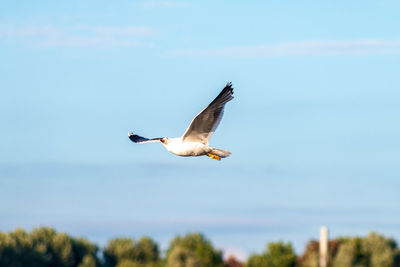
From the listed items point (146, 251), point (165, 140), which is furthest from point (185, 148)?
point (146, 251)

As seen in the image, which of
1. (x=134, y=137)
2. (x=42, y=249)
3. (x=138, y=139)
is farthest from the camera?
(x=42, y=249)

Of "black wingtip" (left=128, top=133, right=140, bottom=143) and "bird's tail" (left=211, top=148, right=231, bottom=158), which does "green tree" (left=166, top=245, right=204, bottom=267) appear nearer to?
"black wingtip" (left=128, top=133, right=140, bottom=143)

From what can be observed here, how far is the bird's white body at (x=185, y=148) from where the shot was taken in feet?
106

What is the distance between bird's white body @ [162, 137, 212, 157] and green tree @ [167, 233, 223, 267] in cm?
4136

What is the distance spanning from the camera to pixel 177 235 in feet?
281

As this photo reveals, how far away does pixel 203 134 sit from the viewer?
32625 millimetres

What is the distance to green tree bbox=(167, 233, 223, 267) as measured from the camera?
7806 centimetres

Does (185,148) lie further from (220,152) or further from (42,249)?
(42,249)

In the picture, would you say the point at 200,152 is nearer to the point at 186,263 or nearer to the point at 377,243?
the point at 186,263

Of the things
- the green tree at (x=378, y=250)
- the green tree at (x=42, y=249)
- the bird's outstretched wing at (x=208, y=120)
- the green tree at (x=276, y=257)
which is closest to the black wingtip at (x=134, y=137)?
the bird's outstretched wing at (x=208, y=120)

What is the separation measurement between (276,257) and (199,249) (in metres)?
9.09

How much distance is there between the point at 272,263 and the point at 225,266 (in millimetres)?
6042

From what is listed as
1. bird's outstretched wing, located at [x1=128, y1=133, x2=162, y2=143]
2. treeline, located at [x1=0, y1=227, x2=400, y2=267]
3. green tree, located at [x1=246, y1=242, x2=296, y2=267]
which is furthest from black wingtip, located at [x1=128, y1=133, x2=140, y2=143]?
green tree, located at [x1=246, y1=242, x2=296, y2=267]

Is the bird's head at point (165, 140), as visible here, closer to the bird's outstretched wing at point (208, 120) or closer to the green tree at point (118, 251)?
the bird's outstretched wing at point (208, 120)
